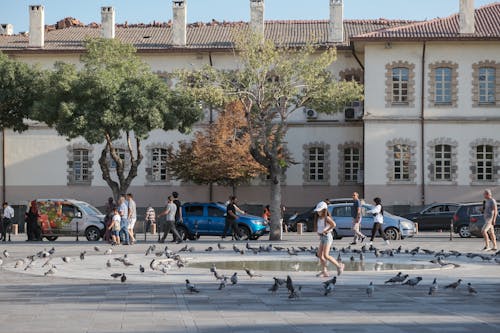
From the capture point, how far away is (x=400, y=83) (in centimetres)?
5172

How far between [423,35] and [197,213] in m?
17.1

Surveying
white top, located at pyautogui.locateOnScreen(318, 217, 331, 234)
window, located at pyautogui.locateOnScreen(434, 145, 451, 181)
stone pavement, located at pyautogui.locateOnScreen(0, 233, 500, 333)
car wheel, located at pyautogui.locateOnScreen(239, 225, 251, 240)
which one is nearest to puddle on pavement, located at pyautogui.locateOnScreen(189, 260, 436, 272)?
stone pavement, located at pyautogui.locateOnScreen(0, 233, 500, 333)

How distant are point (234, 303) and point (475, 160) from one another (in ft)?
123

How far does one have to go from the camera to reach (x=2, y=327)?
13.1 metres

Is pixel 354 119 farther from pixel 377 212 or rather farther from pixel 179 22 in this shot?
pixel 377 212

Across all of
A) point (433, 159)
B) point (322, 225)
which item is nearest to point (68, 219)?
point (433, 159)

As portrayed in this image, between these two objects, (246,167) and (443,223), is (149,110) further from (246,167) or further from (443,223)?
(443,223)

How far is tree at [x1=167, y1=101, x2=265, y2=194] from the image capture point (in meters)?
51.9

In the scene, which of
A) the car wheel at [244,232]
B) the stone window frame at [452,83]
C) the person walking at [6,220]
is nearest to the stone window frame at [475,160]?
the stone window frame at [452,83]

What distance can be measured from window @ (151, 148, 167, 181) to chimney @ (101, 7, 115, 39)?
6666 millimetres

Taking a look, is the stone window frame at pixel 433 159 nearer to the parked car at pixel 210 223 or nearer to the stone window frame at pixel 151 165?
the stone window frame at pixel 151 165

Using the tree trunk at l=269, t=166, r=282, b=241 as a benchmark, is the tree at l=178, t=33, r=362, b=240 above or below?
above

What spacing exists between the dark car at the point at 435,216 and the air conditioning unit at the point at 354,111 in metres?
8.79

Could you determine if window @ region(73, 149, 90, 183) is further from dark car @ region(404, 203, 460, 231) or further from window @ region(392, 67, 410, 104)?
dark car @ region(404, 203, 460, 231)
